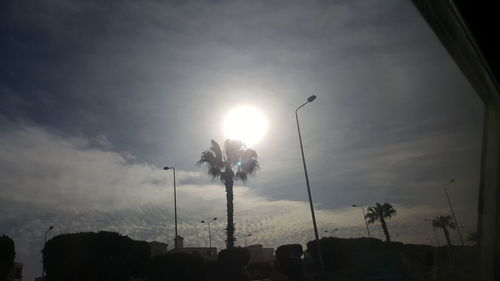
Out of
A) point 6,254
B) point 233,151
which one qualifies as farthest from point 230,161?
point 6,254

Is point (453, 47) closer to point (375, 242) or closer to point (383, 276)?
point (383, 276)

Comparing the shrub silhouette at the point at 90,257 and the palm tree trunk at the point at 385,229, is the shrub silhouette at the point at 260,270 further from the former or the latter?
the palm tree trunk at the point at 385,229

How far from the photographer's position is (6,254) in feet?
73.6

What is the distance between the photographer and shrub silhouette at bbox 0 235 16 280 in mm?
21969

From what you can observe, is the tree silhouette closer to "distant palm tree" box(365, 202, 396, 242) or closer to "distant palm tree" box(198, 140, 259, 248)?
"distant palm tree" box(198, 140, 259, 248)

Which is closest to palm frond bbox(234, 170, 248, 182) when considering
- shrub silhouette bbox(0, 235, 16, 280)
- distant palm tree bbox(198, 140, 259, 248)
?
distant palm tree bbox(198, 140, 259, 248)

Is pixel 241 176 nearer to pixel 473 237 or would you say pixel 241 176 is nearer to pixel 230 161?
pixel 230 161

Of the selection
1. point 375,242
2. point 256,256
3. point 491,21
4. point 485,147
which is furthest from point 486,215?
point 256,256

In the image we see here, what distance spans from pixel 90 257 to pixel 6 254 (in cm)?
548

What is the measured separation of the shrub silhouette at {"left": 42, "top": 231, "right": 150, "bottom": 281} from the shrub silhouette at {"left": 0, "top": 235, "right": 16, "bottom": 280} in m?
2.14

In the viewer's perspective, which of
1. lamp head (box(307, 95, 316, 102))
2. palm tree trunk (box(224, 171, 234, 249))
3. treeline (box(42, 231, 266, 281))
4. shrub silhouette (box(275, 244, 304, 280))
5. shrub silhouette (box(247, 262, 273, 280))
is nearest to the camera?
treeline (box(42, 231, 266, 281))

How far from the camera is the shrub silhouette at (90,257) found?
887 inches

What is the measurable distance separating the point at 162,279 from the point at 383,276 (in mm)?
18293

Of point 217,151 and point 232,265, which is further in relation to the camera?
point 217,151
